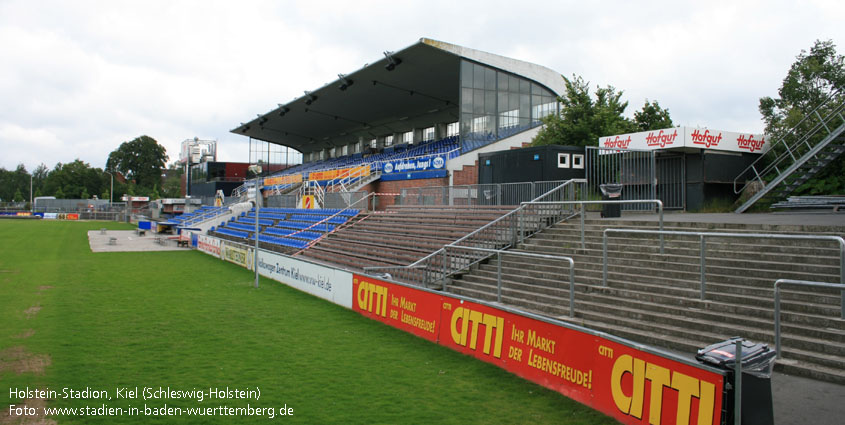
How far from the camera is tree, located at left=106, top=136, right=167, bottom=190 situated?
131250 millimetres

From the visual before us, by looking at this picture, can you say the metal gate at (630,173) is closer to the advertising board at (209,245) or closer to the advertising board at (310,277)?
the advertising board at (310,277)

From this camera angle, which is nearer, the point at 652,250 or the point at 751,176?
the point at 652,250

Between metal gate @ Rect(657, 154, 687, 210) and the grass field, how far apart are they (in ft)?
35.0

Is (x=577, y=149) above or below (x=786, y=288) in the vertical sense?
above

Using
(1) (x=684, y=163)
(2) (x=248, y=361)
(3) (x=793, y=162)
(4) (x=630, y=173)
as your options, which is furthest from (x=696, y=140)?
(2) (x=248, y=361)

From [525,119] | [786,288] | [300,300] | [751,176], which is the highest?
[525,119]

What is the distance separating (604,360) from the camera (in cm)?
636

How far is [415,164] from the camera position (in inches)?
1173

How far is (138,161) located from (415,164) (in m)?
124

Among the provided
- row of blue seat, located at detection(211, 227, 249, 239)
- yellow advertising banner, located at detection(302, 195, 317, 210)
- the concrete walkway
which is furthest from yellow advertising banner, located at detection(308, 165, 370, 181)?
the concrete walkway

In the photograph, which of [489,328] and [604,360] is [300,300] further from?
[604,360]

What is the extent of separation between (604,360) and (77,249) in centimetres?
3243

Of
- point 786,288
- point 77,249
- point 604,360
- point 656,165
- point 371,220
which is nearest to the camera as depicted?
point 604,360

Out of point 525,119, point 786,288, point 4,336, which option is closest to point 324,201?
point 525,119
